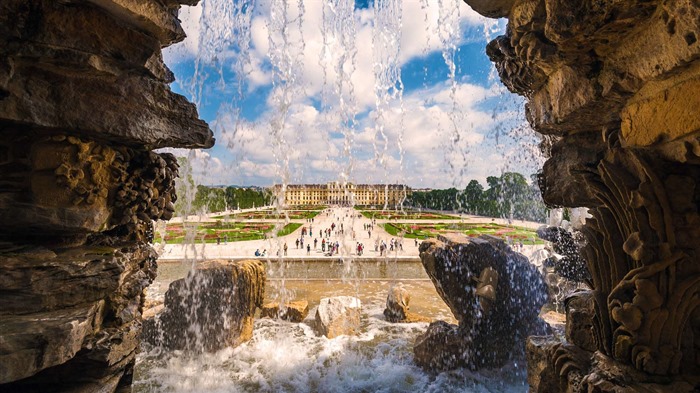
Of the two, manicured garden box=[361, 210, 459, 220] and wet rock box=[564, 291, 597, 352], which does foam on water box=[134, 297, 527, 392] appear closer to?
wet rock box=[564, 291, 597, 352]

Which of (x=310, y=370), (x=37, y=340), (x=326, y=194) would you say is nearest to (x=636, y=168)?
(x=37, y=340)

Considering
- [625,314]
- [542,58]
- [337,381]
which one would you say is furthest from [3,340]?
[337,381]

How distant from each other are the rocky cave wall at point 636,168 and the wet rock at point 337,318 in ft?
20.6

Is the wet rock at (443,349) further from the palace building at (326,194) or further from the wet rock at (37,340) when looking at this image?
the palace building at (326,194)

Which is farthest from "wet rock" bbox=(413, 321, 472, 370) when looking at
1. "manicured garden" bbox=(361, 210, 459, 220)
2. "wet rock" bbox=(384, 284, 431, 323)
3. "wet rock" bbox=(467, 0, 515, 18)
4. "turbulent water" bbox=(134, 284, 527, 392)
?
"manicured garden" bbox=(361, 210, 459, 220)

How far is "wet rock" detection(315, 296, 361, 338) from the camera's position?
8.40m

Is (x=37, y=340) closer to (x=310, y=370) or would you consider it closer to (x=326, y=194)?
(x=310, y=370)

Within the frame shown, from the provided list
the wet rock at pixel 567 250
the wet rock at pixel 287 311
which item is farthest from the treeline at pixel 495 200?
the wet rock at pixel 287 311

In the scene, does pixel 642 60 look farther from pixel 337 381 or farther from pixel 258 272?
pixel 258 272

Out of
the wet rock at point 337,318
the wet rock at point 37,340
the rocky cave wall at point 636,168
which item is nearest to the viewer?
the rocky cave wall at point 636,168

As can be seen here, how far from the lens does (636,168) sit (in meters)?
2.15

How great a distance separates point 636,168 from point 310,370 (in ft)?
20.7

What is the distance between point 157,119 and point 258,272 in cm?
520

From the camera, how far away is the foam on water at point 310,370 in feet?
20.5
